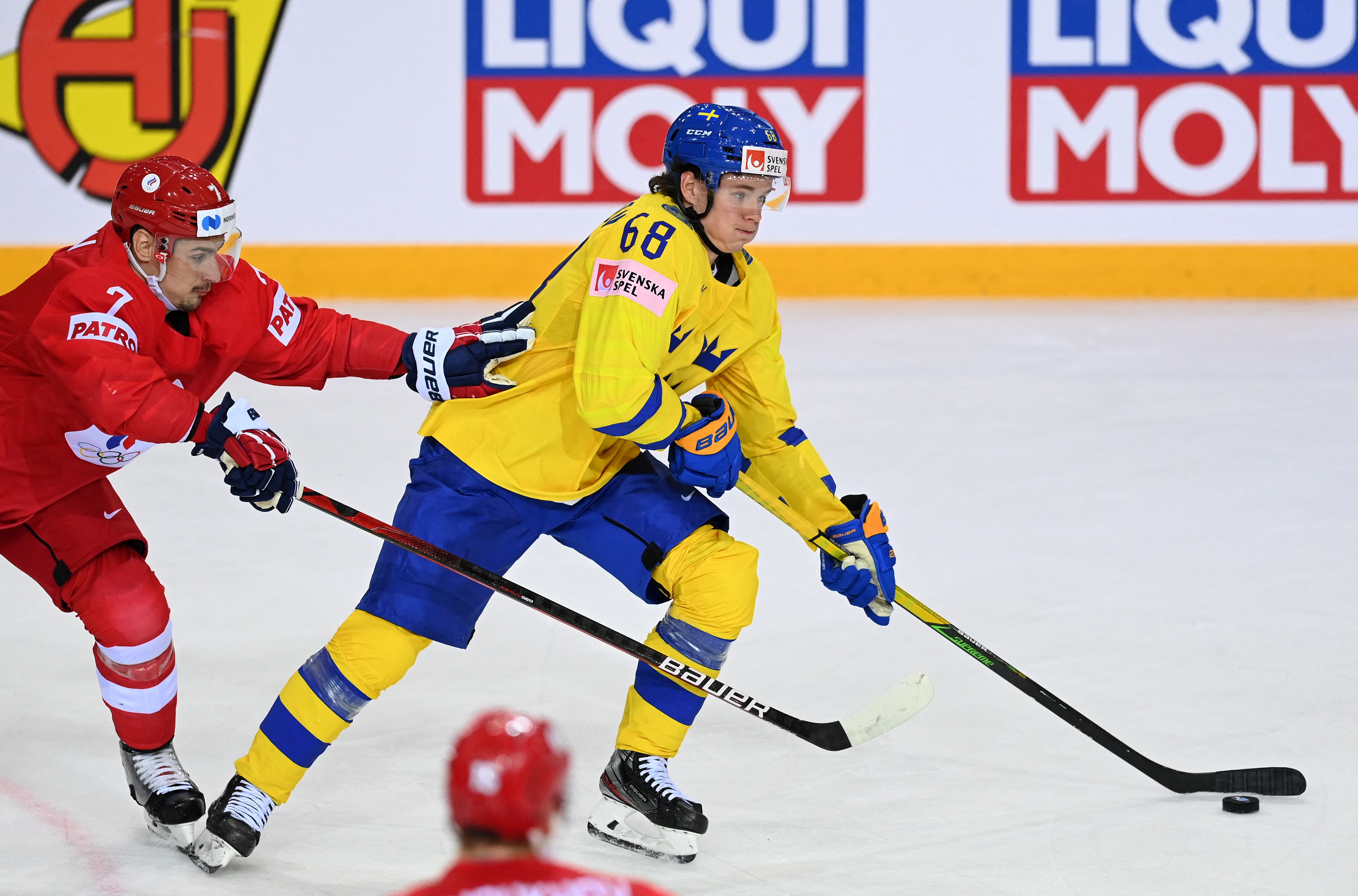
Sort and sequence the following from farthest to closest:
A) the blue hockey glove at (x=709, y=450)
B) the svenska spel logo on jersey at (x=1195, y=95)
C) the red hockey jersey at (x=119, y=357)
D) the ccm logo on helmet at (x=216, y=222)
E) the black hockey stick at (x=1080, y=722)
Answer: the svenska spel logo on jersey at (x=1195, y=95)
the black hockey stick at (x=1080, y=722)
the blue hockey glove at (x=709, y=450)
the ccm logo on helmet at (x=216, y=222)
the red hockey jersey at (x=119, y=357)

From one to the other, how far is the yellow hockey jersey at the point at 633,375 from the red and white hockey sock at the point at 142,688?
593 mm

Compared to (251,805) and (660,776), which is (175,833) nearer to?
(251,805)

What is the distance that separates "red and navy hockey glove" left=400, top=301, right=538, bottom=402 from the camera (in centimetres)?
283

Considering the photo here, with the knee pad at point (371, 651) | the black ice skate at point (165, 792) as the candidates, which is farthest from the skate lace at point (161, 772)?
the knee pad at point (371, 651)

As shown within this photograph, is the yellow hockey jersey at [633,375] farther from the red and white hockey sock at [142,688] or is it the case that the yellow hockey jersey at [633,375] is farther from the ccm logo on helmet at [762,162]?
the red and white hockey sock at [142,688]

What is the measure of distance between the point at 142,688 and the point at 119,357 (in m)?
0.63

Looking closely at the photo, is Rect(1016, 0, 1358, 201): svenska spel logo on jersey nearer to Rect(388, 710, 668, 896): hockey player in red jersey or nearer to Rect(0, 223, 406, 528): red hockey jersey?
Rect(0, 223, 406, 528): red hockey jersey

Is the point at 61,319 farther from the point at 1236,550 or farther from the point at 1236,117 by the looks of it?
the point at 1236,117

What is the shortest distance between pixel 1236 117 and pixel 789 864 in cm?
651

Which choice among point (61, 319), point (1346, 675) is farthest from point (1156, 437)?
point (61, 319)

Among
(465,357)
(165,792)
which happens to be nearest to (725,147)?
(465,357)

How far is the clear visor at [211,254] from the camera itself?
8.72ft

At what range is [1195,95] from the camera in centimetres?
823

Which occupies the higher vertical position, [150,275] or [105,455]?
[150,275]
